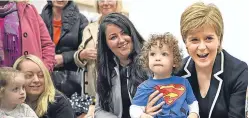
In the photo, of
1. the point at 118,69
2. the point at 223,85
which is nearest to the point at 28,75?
the point at 118,69

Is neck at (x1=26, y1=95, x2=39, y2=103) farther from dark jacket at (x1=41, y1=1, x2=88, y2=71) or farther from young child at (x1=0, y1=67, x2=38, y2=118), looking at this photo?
dark jacket at (x1=41, y1=1, x2=88, y2=71)

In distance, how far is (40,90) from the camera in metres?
2.62

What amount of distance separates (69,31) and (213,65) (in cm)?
115

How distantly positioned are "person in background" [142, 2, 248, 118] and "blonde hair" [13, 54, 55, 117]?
62cm

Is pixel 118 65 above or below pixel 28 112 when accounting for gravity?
above

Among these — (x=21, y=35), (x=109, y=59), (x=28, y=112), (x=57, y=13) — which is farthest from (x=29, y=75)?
(x=57, y=13)

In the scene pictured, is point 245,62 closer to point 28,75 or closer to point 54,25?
point 28,75

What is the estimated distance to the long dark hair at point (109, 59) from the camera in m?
2.50

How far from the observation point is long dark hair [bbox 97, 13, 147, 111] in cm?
250

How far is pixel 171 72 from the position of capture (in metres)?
2.27

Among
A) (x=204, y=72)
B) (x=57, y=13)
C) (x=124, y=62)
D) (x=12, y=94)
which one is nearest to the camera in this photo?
(x=204, y=72)

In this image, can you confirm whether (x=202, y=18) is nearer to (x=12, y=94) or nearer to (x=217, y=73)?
(x=217, y=73)

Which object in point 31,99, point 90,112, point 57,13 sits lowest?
point 90,112

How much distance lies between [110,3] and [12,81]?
943 mm
